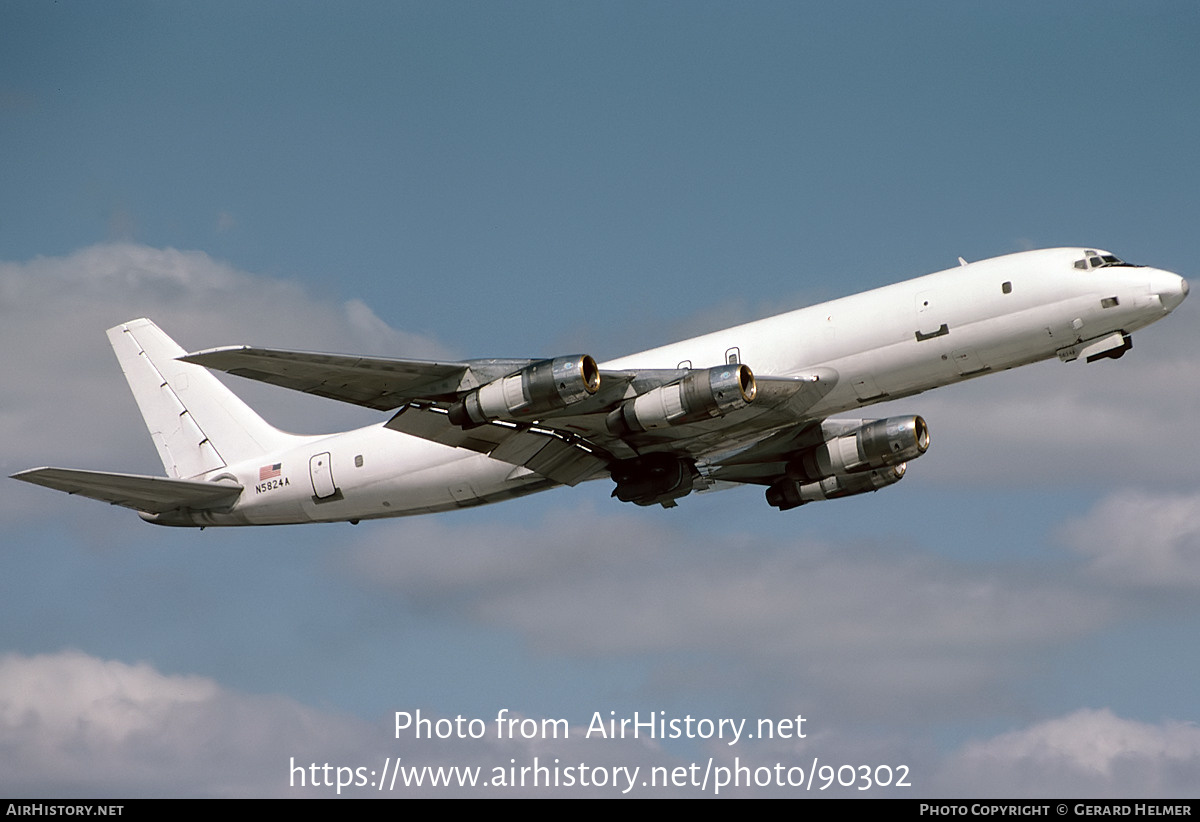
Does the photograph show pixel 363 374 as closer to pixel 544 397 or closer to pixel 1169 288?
pixel 544 397

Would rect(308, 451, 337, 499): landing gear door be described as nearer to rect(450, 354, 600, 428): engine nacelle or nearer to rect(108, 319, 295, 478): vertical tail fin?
rect(108, 319, 295, 478): vertical tail fin

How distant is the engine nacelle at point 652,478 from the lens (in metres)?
46.4

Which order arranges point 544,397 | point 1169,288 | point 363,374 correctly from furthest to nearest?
point 363,374, point 1169,288, point 544,397

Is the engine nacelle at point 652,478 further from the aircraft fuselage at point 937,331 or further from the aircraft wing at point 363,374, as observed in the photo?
the aircraft wing at point 363,374

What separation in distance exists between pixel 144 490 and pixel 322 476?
6.14 metres

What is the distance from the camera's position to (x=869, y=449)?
48.2 m

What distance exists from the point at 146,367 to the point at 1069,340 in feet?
115

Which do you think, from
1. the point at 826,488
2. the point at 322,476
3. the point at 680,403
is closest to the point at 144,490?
the point at 322,476

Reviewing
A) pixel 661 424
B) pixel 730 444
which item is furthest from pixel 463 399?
pixel 730 444

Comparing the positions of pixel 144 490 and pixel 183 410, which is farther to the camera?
pixel 183 410

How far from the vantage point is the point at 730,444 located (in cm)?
4588

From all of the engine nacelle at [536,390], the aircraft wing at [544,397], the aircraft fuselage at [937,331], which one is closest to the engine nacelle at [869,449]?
the aircraft wing at [544,397]

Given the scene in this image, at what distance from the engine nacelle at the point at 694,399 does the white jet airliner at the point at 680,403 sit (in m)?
0.05
